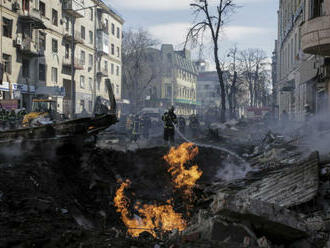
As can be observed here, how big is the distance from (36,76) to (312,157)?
29.9 m

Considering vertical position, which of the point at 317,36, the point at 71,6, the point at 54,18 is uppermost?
the point at 71,6

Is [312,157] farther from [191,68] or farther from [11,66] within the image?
[191,68]

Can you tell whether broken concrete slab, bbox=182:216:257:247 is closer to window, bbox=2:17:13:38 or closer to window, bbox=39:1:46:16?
window, bbox=2:17:13:38

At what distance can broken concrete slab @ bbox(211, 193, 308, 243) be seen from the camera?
13.9 ft

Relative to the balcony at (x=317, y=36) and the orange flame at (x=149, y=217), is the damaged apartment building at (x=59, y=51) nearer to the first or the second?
the balcony at (x=317, y=36)

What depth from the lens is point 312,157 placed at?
23.1 ft

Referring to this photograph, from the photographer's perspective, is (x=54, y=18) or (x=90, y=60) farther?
(x=90, y=60)

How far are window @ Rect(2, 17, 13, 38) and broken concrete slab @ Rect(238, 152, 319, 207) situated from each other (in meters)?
27.0

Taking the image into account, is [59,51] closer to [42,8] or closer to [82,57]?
[42,8]

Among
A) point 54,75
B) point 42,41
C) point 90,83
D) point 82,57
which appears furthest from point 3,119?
point 90,83

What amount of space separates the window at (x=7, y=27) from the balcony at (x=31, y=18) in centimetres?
143

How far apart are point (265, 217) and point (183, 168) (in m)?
6.82

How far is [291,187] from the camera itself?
6348 millimetres

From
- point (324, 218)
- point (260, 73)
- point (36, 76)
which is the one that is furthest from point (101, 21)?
point (324, 218)
